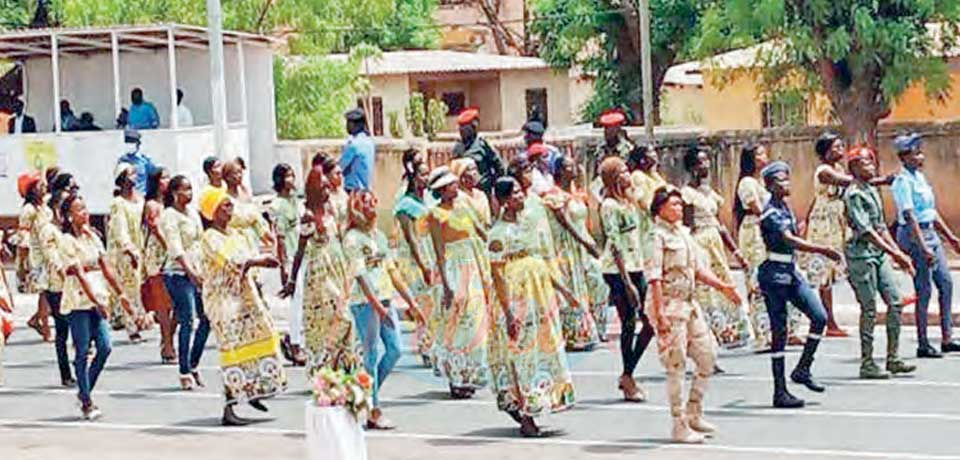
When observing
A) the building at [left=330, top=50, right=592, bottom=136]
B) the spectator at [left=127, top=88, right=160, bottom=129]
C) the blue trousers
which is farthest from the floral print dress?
the building at [left=330, top=50, right=592, bottom=136]

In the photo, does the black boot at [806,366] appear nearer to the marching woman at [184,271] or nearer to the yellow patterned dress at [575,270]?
the yellow patterned dress at [575,270]

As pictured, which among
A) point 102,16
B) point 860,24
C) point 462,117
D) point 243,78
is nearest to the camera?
point 462,117

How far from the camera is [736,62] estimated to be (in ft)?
100

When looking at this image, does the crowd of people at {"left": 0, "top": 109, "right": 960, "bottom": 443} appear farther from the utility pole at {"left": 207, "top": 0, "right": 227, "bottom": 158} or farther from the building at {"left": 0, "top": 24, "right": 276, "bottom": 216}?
the building at {"left": 0, "top": 24, "right": 276, "bottom": 216}

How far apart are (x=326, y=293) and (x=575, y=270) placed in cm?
332

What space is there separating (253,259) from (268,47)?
68.6 feet

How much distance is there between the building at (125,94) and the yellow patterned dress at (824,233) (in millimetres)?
13899

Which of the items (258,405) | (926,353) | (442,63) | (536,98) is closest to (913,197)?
(926,353)

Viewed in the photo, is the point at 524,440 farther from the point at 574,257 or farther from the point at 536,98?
the point at 536,98

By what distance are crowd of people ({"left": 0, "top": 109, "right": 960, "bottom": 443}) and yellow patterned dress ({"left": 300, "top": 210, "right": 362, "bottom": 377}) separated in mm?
12

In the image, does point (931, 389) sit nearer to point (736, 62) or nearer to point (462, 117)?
point (462, 117)

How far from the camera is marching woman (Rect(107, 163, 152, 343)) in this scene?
1788cm

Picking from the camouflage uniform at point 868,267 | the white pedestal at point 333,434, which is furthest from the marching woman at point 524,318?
the white pedestal at point 333,434

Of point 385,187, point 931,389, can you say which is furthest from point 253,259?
point 385,187
